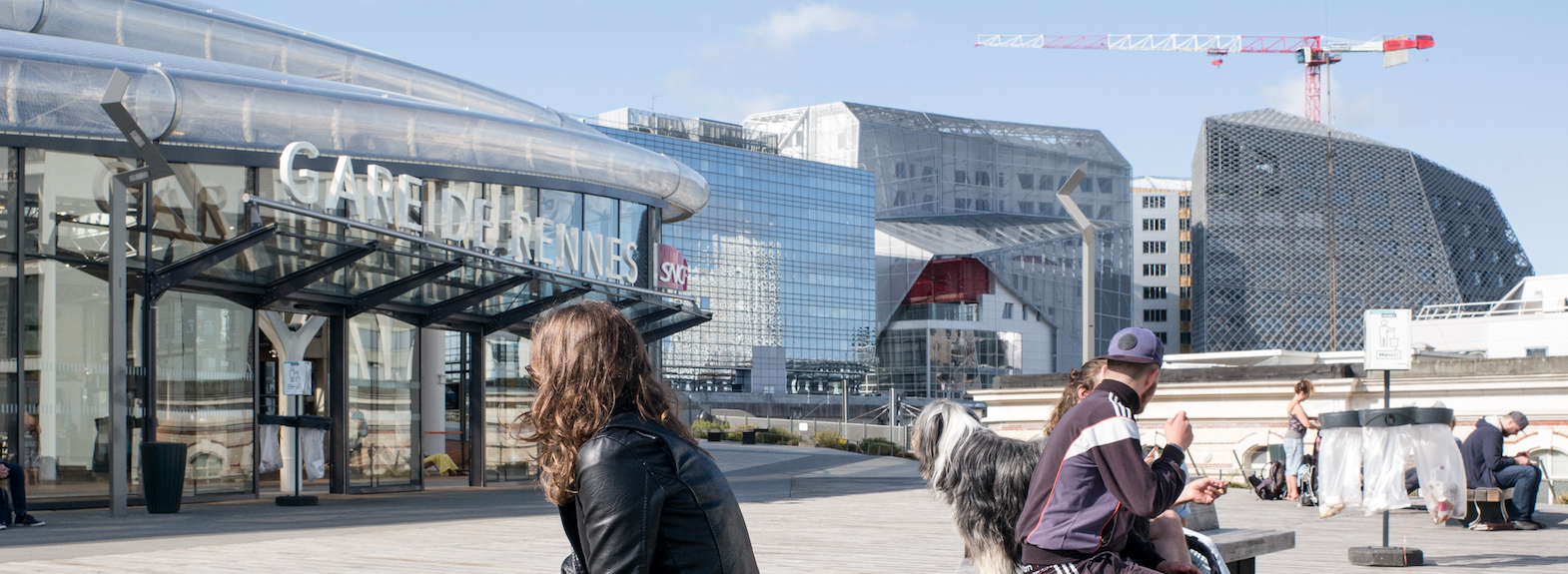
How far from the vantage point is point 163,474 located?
15.0 meters

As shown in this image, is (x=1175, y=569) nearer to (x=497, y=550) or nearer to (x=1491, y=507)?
(x=497, y=550)

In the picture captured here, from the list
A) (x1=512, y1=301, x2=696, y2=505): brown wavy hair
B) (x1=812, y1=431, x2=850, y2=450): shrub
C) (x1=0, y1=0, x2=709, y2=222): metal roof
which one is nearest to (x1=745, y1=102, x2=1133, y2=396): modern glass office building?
(x1=812, y1=431, x2=850, y2=450): shrub

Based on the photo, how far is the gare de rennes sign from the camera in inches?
711

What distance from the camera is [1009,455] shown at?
5.54m

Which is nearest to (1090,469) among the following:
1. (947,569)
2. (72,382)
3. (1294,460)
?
(947,569)

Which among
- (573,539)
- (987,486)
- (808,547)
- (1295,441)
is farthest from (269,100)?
(573,539)

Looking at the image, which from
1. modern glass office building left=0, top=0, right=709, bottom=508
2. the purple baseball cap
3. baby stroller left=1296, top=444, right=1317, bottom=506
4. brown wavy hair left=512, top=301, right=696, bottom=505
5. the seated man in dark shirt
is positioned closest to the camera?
brown wavy hair left=512, top=301, right=696, bottom=505

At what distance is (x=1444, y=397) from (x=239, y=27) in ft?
72.2

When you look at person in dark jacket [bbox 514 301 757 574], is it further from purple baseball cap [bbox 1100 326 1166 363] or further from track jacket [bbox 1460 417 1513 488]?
track jacket [bbox 1460 417 1513 488]

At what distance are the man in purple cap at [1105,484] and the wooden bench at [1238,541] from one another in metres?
2.52

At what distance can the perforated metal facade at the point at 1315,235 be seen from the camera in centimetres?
11469

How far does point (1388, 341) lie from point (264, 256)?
13.7m

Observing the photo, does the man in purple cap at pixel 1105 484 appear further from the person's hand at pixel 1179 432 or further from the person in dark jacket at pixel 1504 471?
the person in dark jacket at pixel 1504 471

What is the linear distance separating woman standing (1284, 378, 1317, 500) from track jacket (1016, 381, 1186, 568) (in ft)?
38.0
